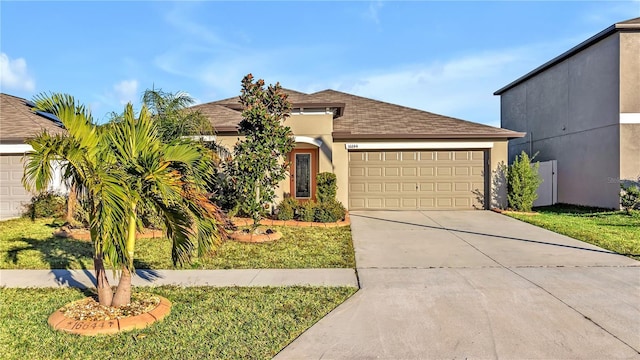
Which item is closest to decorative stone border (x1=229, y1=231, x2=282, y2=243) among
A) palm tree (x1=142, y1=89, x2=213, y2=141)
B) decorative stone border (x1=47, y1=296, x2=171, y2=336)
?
palm tree (x1=142, y1=89, x2=213, y2=141)

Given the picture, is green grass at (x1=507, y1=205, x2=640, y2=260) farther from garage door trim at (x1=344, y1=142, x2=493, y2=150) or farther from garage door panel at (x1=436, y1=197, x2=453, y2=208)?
garage door trim at (x1=344, y1=142, x2=493, y2=150)

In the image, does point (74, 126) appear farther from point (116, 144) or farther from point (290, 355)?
point (290, 355)

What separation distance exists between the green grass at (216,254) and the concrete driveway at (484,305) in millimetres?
666

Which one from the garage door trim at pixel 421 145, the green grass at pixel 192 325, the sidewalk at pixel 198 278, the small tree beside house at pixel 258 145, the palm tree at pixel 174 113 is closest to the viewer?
the green grass at pixel 192 325

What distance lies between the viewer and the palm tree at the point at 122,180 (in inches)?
140

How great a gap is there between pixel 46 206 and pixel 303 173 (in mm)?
8386

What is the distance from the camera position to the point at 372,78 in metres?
19.5

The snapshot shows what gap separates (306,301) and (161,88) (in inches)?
317

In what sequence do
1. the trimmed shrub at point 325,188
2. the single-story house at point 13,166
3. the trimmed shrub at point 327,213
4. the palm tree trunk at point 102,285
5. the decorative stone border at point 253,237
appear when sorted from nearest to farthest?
the palm tree trunk at point 102,285 < the decorative stone border at point 253,237 < the trimmed shrub at point 327,213 < the trimmed shrub at point 325,188 < the single-story house at point 13,166

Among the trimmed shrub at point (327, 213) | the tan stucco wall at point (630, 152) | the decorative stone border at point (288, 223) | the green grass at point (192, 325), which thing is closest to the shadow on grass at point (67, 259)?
the green grass at point (192, 325)

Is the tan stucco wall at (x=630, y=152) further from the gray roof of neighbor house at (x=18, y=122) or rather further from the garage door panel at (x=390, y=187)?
the gray roof of neighbor house at (x=18, y=122)

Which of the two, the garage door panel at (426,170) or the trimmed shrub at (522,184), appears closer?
the trimmed shrub at (522,184)

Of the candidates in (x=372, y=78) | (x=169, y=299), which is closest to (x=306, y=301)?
(x=169, y=299)

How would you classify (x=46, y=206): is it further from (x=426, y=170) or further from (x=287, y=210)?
(x=426, y=170)
